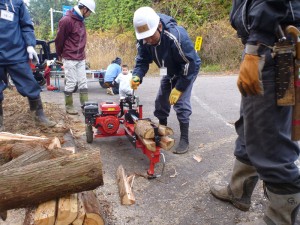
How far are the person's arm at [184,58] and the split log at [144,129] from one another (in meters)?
0.63

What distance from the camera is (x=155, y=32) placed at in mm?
3682

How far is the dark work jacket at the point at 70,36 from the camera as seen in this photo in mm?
5969

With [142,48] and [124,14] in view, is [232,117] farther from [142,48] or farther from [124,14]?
[124,14]

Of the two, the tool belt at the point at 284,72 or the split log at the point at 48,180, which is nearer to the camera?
the tool belt at the point at 284,72

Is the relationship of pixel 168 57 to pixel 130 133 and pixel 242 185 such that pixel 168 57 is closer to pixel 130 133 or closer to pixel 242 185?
pixel 130 133

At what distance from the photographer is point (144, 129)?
138 inches

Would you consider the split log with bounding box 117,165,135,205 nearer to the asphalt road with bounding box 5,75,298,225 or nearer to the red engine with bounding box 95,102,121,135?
the asphalt road with bounding box 5,75,298,225

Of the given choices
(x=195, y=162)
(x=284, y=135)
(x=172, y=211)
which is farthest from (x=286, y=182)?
(x=195, y=162)

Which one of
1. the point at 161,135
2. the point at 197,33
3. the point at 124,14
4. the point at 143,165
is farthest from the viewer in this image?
Result: the point at 124,14

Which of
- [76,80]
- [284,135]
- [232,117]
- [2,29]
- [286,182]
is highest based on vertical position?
[2,29]

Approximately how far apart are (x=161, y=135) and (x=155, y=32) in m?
1.15

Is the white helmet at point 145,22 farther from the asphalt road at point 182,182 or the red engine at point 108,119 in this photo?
the asphalt road at point 182,182

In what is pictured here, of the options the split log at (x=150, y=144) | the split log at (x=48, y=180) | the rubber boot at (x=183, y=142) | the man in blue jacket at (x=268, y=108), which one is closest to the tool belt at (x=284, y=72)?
the man in blue jacket at (x=268, y=108)

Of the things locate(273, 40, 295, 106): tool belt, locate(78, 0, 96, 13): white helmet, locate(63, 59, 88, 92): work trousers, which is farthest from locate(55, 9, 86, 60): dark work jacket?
locate(273, 40, 295, 106): tool belt
